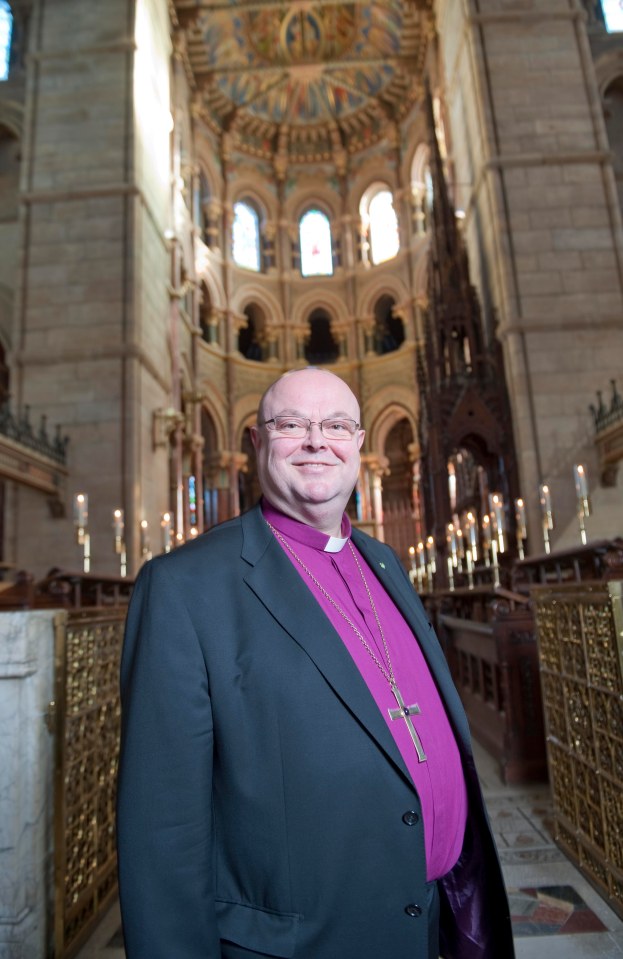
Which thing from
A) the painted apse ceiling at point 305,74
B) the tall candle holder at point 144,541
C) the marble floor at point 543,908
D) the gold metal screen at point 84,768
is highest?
the painted apse ceiling at point 305,74

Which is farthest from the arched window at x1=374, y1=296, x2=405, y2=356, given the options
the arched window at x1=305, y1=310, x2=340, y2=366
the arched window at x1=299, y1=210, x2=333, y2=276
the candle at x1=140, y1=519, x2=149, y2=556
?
the candle at x1=140, y1=519, x2=149, y2=556

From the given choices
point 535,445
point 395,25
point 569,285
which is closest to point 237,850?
point 535,445

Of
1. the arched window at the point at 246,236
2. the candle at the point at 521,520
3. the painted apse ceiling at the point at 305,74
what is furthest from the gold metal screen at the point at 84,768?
the arched window at the point at 246,236

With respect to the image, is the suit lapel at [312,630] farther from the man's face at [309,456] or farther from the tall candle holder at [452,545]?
the tall candle holder at [452,545]

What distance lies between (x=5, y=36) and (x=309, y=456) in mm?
18060

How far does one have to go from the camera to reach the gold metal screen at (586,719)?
2.76 m

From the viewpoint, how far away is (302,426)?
1.54 meters

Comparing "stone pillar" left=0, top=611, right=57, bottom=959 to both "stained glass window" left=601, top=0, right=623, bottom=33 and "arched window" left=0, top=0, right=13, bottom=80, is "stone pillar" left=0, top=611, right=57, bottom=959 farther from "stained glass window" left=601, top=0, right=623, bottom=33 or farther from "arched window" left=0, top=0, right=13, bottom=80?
"stained glass window" left=601, top=0, right=623, bottom=33

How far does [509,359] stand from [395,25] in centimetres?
1392

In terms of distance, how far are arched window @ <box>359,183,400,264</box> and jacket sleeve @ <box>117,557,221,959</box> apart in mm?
22045

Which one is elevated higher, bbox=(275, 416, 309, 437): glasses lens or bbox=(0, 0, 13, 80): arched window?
bbox=(0, 0, 13, 80): arched window

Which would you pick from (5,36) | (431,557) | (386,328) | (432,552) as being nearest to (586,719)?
(432,552)

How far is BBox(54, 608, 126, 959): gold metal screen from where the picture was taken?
2607mm

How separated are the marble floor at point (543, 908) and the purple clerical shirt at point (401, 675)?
4.93 feet
